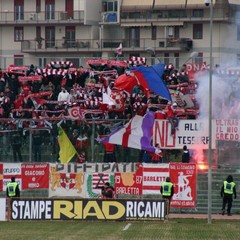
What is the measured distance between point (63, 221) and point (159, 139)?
827 cm

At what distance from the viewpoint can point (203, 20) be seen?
253ft

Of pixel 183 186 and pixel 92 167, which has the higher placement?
pixel 92 167

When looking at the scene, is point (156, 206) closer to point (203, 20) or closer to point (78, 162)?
point (78, 162)

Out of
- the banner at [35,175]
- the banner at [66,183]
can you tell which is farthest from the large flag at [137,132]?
the banner at [35,175]

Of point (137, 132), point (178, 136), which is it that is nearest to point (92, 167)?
point (137, 132)

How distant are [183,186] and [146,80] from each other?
20.5 feet

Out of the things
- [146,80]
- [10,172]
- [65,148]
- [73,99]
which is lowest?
[10,172]

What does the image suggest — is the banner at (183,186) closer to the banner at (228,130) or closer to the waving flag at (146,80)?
the banner at (228,130)

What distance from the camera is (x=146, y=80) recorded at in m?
50.8

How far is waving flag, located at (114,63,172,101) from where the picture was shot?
49906 millimetres

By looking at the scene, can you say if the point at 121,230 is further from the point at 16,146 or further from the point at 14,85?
the point at 14,85

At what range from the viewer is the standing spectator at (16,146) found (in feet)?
158

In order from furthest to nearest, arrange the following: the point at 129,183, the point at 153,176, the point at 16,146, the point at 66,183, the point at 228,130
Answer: the point at 16,146
the point at 228,130
the point at 66,183
the point at 129,183
the point at 153,176

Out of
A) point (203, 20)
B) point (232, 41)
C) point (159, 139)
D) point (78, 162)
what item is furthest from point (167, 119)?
point (203, 20)
